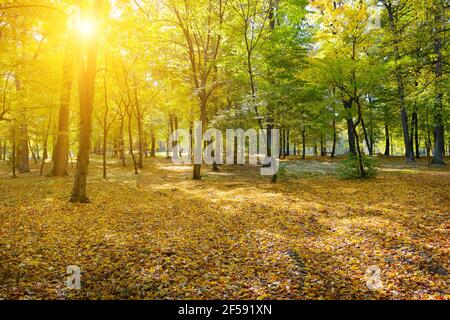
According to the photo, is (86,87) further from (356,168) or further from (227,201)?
(356,168)

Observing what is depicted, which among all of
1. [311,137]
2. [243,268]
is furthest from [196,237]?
[311,137]

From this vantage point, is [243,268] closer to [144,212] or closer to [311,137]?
[144,212]

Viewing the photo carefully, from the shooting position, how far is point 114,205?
1135 centimetres

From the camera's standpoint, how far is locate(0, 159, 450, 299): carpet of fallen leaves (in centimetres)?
484

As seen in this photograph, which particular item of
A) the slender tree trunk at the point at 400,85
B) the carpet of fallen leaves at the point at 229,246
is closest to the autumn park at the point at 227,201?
the carpet of fallen leaves at the point at 229,246

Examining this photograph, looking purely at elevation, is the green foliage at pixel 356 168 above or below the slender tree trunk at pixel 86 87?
below

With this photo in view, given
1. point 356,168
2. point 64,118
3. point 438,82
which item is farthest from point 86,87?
point 438,82

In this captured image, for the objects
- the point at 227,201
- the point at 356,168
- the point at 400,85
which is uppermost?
the point at 400,85

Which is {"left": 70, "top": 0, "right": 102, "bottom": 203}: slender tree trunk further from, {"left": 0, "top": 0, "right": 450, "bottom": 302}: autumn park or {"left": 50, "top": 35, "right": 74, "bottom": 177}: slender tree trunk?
{"left": 50, "top": 35, "right": 74, "bottom": 177}: slender tree trunk

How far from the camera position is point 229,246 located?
6984mm

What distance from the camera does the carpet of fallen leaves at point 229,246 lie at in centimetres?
484

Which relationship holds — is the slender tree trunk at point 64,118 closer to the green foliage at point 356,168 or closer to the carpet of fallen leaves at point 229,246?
the carpet of fallen leaves at point 229,246

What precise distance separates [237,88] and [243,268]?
64.3 ft
